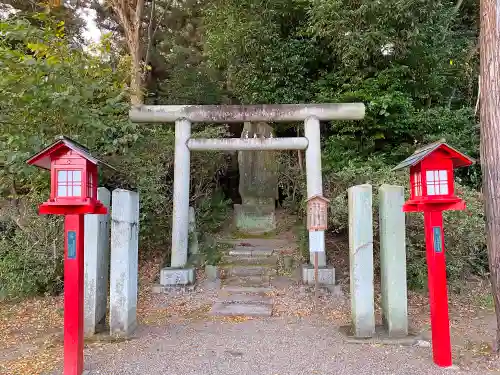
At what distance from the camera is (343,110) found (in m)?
6.95

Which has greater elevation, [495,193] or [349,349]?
[495,193]

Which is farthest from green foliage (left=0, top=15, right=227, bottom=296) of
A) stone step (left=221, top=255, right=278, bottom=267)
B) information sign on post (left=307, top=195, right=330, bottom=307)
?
information sign on post (left=307, top=195, right=330, bottom=307)

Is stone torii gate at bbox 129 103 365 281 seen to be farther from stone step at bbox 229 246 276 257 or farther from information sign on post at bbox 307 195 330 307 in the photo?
stone step at bbox 229 246 276 257

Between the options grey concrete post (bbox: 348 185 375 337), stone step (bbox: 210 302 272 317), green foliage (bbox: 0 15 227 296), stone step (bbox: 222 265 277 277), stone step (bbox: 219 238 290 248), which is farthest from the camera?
stone step (bbox: 219 238 290 248)

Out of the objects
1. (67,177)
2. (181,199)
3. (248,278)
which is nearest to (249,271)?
(248,278)

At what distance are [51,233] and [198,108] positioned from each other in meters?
3.22

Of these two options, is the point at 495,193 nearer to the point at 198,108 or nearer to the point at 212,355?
the point at 212,355

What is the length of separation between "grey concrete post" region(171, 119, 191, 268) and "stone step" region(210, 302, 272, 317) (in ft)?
4.02

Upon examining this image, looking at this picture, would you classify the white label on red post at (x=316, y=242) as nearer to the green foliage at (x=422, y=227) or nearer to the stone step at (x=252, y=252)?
the green foliage at (x=422, y=227)

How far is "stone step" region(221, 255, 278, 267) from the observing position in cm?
745

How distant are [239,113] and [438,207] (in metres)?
4.18

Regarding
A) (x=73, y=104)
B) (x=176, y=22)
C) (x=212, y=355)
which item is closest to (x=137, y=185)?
(x=73, y=104)

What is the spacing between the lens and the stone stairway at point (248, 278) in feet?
19.1

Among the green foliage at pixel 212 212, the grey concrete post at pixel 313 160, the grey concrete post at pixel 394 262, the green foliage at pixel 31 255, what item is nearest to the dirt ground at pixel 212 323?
the green foliage at pixel 31 255
